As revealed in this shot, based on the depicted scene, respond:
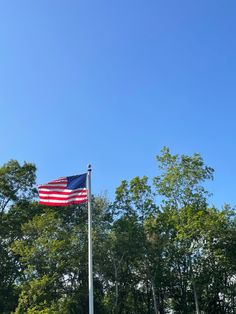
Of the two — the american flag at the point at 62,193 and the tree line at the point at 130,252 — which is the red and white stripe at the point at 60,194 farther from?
the tree line at the point at 130,252

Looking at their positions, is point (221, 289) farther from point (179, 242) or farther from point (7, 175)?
point (7, 175)

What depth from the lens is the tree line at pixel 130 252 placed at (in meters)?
29.0

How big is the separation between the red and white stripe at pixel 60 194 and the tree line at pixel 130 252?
14021 millimetres

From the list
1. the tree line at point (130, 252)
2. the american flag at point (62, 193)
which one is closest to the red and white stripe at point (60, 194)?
the american flag at point (62, 193)

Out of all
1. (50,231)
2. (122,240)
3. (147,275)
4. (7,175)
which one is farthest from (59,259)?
(7,175)

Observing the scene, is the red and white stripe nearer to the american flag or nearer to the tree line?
the american flag

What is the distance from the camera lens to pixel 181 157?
108 feet

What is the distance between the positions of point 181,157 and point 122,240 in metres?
7.81

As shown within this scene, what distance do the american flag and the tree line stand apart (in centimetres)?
1402

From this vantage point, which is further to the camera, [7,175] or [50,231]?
[7,175]

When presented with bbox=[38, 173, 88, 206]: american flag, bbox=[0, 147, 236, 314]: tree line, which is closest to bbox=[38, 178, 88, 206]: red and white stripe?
bbox=[38, 173, 88, 206]: american flag

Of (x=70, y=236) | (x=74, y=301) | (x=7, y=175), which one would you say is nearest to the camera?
(x=74, y=301)

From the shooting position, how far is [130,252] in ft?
103

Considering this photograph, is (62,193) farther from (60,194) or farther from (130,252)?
(130,252)
